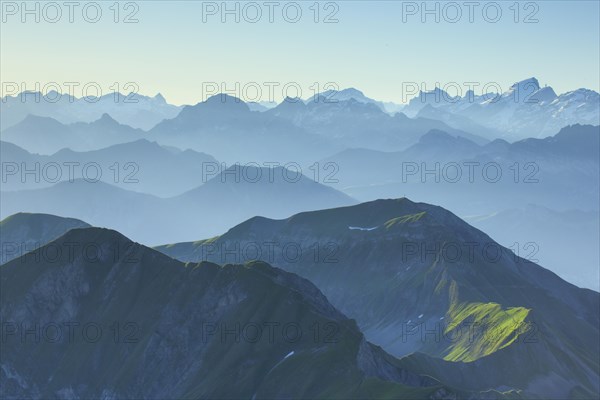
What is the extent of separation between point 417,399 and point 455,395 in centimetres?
988

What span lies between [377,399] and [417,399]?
12.7m

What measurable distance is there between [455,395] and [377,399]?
15.2m

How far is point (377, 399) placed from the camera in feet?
650

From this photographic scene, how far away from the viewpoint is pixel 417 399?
188 meters

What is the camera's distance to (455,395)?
193500 millimetres
